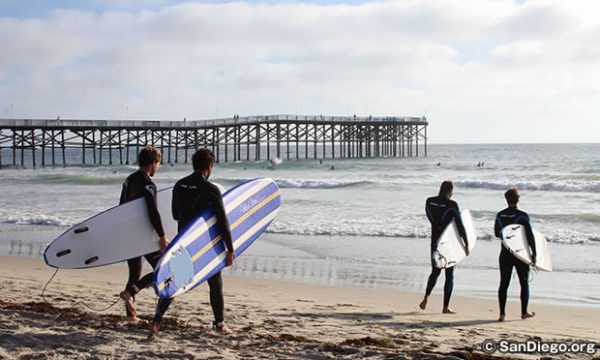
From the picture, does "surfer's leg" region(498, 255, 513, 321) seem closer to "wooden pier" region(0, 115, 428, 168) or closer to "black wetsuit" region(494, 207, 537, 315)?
"black wetsuit" region(494, 207, 537, 315)

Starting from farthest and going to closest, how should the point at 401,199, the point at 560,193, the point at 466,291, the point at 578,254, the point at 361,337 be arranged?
the point at 560,193 → the point at 401,199 → the point at 578,254 → the point at 466,291 → the point at 361,337

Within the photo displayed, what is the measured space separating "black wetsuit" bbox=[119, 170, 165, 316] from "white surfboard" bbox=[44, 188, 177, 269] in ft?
0.22

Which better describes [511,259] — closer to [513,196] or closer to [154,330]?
[513,196]

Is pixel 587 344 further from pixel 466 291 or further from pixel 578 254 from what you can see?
pixel 578 254

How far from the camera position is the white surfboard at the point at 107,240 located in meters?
5.25

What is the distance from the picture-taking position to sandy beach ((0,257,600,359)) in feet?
14.1

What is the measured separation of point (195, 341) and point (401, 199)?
17.6 m

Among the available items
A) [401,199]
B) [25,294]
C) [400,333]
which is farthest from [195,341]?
[401,199]

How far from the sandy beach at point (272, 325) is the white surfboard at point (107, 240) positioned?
45cm

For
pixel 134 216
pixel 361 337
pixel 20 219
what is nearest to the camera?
pixel 361 337

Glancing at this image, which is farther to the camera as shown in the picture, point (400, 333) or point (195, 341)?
point (400, 333)

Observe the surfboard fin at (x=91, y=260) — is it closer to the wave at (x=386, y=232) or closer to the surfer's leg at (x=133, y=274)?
the surfer's leg at (x=133, y=274)

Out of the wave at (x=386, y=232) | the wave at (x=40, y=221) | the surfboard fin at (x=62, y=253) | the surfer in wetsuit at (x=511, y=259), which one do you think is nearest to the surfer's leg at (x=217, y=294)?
the surfboard fin at (x=62, y=253)

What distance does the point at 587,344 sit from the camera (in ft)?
15.7
